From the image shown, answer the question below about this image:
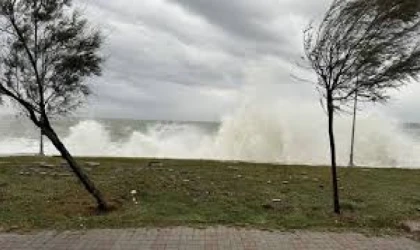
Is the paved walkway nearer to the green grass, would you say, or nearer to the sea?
the green grass

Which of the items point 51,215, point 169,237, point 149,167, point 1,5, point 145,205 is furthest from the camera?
point 149,167

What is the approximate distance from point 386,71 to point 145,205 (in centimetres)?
501

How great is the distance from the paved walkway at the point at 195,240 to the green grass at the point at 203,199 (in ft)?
1.53

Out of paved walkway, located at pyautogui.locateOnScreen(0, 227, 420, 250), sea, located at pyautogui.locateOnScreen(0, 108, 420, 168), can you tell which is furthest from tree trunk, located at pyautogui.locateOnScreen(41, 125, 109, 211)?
sea, located at pyautogui.locateOnScreen(0, 108, 420, 168)

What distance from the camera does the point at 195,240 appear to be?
7914 mm

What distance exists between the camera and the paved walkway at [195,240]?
7613mm

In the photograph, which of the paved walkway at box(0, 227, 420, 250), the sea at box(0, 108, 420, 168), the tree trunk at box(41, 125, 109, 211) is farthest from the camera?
the sea at box(0, 108, 420, 168)

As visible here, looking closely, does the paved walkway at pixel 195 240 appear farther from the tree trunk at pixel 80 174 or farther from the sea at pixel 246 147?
the sea at pixel 246 147

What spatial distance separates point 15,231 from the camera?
27.9 ft

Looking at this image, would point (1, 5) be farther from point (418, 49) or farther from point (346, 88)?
point (418, 49)

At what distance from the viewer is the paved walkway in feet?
25.0

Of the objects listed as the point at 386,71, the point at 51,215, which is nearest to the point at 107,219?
the point at 51,215

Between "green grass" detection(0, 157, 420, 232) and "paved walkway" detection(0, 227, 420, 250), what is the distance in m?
0.47

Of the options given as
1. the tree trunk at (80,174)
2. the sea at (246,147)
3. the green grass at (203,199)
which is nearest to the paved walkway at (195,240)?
the green grass at (203,199)
